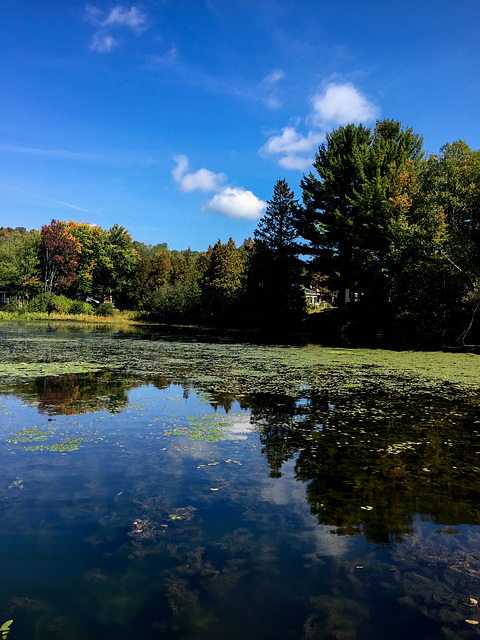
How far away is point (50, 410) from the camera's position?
26.2ft

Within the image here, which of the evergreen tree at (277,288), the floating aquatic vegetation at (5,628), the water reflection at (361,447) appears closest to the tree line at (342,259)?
the evergreen tree at (277,288)

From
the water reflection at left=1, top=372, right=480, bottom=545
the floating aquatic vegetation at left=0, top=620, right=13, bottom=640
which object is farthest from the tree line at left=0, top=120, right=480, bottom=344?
the floating aquatic vegetation at left=0, top=620, right=13, bottom=640

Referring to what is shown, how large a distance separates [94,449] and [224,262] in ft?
162

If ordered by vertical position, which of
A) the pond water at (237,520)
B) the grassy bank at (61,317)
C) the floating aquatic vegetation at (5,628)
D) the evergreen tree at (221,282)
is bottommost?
the floating aquatic vegetation at (5,628)

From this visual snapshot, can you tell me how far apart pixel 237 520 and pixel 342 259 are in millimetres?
36458

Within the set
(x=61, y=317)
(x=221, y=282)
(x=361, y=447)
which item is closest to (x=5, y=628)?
(x=361, y=447)

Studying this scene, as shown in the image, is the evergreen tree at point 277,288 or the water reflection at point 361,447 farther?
the evergreen tree at point 277,288

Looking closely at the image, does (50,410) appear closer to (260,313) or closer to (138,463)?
(138,463)

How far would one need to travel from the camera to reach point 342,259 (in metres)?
38.5

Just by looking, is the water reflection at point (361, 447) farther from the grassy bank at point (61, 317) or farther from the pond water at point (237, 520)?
the grassy bank at point (61, 317)

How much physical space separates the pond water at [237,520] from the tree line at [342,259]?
62.8 ft

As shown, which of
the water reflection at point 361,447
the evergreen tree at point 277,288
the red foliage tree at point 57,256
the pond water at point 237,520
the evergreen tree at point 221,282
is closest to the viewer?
the pond water at point 237,520

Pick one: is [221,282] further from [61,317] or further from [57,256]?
[57,256]

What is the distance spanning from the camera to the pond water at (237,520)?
273 cm
